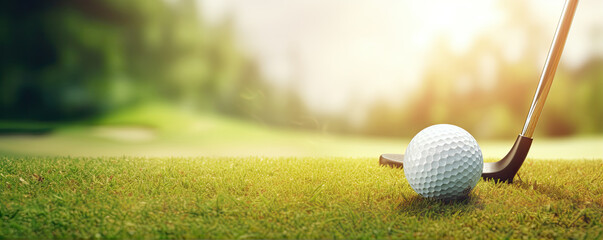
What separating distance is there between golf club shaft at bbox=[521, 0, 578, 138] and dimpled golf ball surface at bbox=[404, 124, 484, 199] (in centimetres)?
84

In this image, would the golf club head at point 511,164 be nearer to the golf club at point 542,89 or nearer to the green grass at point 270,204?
the golf club at point 542,89

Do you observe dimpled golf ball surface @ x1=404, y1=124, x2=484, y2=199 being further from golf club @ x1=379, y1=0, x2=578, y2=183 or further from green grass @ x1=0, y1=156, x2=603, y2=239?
golf club @ x1=379, y1=0, x2=578, y2=183

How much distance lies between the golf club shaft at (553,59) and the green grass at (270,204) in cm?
77

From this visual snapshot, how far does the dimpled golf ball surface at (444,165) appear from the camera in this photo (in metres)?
3.41

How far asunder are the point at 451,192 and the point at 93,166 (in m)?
3.66

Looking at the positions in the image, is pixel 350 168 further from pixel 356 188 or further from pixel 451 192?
pixel 451 192

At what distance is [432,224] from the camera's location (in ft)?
9.61

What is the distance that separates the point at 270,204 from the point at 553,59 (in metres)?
2.99

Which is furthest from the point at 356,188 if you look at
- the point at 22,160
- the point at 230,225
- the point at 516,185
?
the point at 22,160

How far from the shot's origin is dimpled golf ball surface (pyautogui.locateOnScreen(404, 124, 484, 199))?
3.41 m

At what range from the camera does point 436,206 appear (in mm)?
3293

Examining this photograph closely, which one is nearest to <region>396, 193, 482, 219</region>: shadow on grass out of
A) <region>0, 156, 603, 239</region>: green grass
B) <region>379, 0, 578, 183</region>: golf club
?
<region>0, 156, 603, 239</region>: green grass

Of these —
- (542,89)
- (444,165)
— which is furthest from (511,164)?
(444,165)

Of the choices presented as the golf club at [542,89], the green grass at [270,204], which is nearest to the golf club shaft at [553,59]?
the golf club at [542,89]
